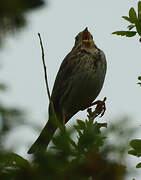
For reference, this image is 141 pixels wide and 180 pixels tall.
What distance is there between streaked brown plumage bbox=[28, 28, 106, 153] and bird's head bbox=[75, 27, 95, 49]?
0.09ft

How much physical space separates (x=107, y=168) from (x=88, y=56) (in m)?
5.00

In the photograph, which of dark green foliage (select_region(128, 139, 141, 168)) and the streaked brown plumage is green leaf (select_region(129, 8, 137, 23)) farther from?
the streaked brown plumage

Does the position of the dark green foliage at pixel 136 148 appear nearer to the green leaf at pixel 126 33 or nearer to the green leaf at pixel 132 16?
the green leaf at pixel 126 33

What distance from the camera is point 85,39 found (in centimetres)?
666

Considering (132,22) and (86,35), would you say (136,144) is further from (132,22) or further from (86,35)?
(86,35)

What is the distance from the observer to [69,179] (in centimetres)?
97

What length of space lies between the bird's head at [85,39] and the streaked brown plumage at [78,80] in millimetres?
29

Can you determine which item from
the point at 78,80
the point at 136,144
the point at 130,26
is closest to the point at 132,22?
the point at 130,26

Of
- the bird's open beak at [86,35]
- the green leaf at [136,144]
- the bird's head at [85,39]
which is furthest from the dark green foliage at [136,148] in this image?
the bird's open beak at [86,35]

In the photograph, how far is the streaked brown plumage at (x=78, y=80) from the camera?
567 cm

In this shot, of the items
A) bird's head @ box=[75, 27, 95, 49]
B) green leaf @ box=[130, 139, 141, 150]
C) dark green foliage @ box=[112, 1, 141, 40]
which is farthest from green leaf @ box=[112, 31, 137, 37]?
bird's head @ box=[75, 27, 95, 49]

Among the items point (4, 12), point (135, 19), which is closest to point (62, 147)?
point (4, 12)

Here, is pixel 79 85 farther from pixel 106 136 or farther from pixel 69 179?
pixel 69 179

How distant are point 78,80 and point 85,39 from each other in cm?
116
